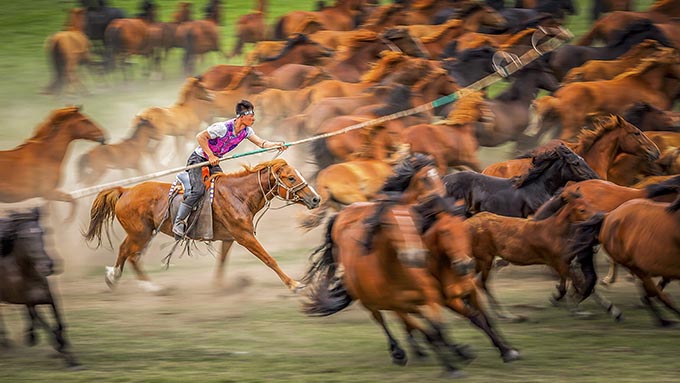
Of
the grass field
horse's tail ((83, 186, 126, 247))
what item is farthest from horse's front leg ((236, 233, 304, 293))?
horse's tail ((83, 186, 126, 247))

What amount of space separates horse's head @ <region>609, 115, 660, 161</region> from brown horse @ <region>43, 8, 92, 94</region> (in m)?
13.1

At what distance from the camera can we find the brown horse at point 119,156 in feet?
50.7

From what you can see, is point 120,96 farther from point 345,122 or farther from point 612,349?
point 612,349

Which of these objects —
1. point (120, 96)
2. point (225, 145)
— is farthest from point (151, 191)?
point (120, 96)

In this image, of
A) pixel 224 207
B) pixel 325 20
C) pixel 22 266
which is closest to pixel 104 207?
pixel 224 207

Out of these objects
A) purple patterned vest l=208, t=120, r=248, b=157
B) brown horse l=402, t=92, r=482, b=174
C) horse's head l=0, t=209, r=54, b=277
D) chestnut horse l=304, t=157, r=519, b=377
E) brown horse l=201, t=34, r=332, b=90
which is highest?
chestnut horse l=304, t=157, r=519, b=377

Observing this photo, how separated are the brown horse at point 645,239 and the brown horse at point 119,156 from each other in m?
8.20

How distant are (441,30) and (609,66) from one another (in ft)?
13.1

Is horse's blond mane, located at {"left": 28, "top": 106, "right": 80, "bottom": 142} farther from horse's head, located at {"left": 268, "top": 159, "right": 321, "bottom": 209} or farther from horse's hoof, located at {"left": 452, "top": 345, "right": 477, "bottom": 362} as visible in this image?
horse's hoof, located at {"left": 452, "top": 345, "right": 477, "bottom": 362}

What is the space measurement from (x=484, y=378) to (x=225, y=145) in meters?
4.56

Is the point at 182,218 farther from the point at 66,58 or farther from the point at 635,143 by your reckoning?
the point at 66,58

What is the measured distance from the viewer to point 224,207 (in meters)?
11.2

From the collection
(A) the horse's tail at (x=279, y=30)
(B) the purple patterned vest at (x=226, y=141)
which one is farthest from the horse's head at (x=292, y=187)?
(A) the horse's tail at (x=279, y=30)

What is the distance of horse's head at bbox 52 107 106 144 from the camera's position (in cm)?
1309
